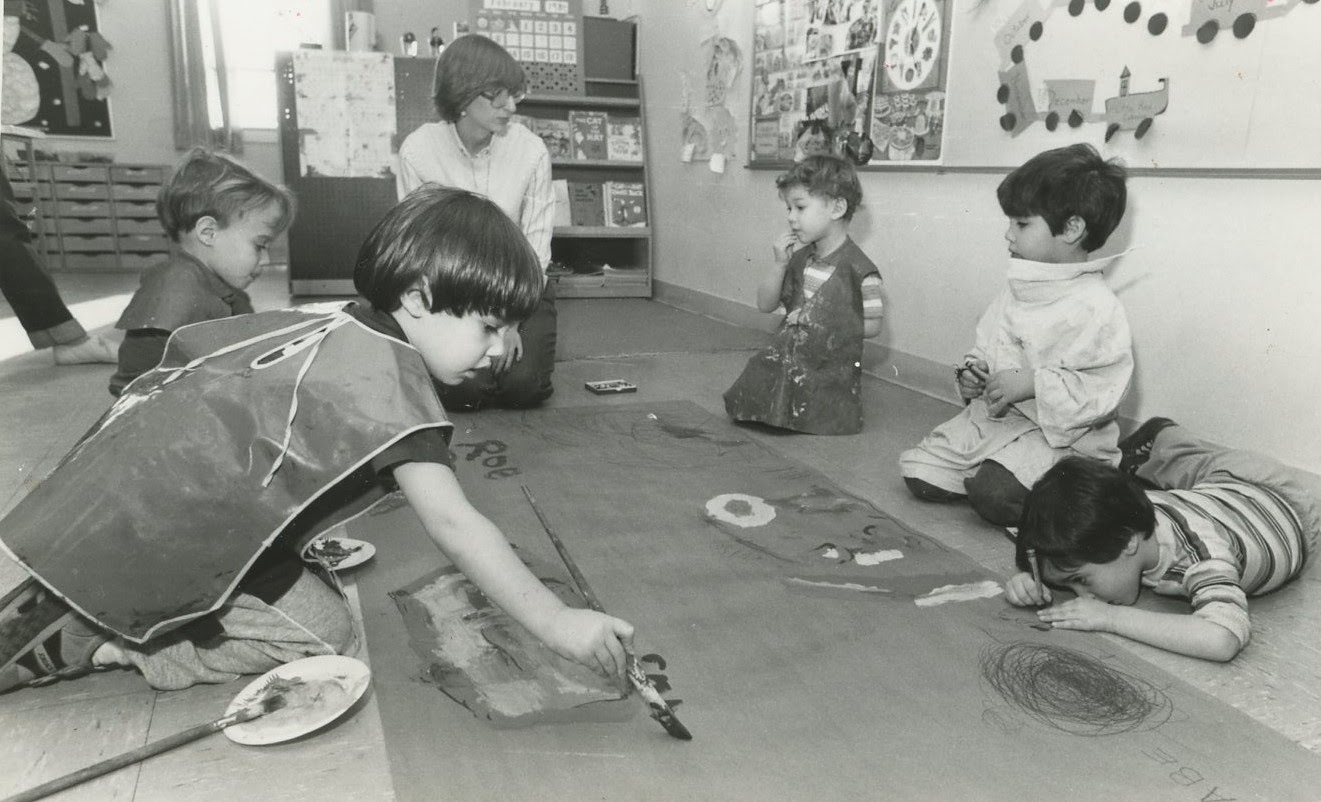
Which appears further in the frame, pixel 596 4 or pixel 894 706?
pixel 596 4

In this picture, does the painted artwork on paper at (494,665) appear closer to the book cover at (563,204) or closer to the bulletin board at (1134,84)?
the bulletin board at (1134,84)

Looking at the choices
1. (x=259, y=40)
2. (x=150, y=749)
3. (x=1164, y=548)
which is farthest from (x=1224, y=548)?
(x=259, y=40)

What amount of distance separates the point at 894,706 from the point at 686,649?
0.29m

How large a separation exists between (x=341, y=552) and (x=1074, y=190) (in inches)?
60.1

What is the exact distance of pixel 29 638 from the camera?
1.08 meters

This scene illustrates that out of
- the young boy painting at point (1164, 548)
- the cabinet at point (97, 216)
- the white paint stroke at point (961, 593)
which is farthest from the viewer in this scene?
the cabinet at point (97, 216)

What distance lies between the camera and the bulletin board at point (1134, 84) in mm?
1790

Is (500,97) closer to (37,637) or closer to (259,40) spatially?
(37,637)

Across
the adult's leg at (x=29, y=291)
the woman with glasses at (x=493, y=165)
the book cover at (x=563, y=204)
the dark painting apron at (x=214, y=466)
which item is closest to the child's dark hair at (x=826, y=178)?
the woman with glasses at (x=493, y=165)

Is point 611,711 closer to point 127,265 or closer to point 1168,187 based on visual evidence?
point 1168,187

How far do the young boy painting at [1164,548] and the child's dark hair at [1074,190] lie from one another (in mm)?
550

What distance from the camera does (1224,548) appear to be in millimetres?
1396

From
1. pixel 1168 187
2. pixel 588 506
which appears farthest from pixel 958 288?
pixel 588 506

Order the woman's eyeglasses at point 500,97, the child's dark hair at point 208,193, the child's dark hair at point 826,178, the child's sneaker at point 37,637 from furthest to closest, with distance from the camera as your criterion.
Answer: the woman's eyeglasses at point 500,97 → the child's dark hair at point 826,178 → the child's dark hair at point 208,193 → the child's sneaker at point 37,637
